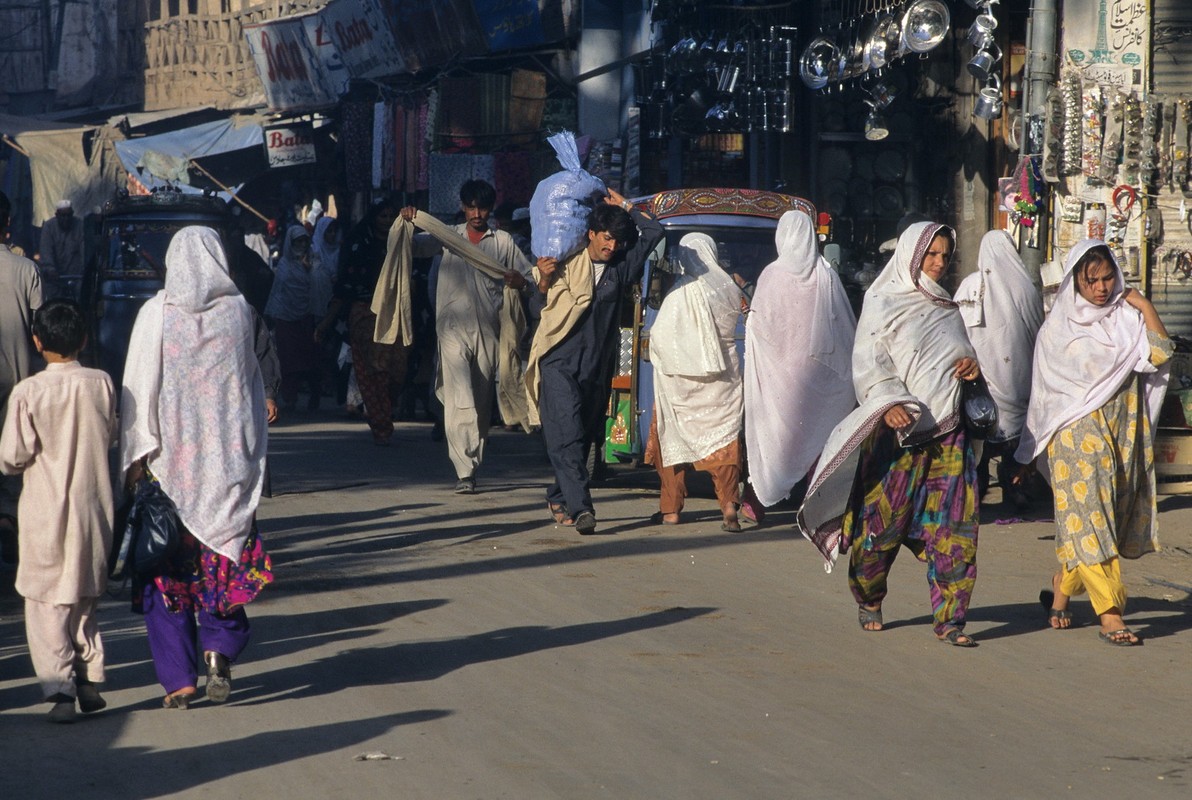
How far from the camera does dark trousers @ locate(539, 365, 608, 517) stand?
936 cm

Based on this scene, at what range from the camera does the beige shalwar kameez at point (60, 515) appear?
5.38 metres

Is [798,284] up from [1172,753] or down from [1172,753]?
up

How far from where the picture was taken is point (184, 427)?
5.66m

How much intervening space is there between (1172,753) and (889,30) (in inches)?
389

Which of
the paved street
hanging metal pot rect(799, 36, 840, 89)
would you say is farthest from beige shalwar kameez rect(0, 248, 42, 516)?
hanging metal pot rect(799, 36, 840, 89)

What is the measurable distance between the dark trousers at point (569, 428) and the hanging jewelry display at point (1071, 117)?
4511mm

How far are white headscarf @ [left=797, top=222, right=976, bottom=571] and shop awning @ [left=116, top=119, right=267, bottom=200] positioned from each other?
22130 mm

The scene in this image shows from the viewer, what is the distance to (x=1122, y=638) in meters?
6.70

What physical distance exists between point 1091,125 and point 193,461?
8.33 meters

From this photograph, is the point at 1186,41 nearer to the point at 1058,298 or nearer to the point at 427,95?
the point at 1058,298

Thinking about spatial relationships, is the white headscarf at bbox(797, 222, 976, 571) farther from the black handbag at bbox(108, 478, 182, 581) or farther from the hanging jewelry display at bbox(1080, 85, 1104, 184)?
the hanging jewelry display at bbox(1080, 85, 1104, 184)

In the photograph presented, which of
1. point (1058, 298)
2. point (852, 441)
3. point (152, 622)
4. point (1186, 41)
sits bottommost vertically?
point (152, 622)

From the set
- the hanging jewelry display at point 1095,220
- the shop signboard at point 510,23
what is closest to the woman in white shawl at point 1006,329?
the hanging jewelry display at point 1095,220

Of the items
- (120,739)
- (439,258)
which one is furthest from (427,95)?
(120,739)
